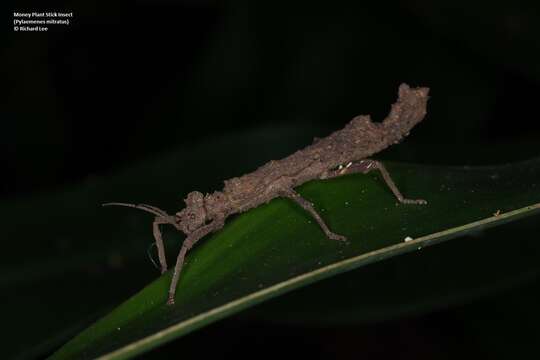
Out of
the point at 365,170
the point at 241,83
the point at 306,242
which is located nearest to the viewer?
the point at 306,242

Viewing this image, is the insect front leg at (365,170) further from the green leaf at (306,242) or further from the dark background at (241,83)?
the dark background at (241,83)

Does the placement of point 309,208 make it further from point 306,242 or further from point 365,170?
point 365,170

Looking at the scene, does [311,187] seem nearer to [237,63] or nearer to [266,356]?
[266,356]

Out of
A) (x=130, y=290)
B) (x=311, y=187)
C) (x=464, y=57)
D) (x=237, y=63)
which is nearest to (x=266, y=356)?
(x=130, y=290)

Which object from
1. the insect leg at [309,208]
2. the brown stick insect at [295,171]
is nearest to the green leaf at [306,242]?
the insect leg at [309,208]

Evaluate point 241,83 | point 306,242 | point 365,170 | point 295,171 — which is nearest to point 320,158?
point 295,171

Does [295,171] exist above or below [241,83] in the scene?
below
